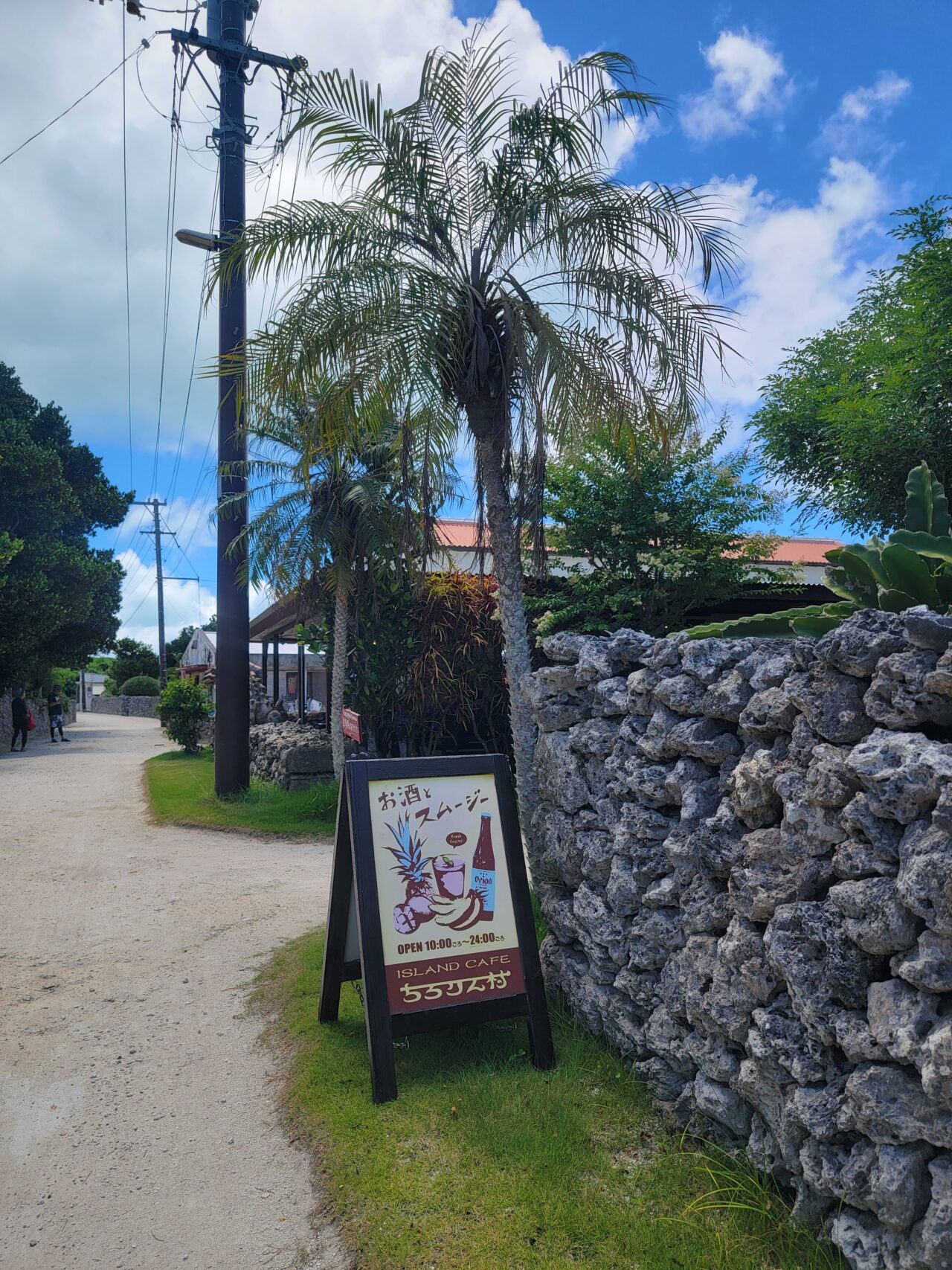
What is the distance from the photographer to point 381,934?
12.6ft

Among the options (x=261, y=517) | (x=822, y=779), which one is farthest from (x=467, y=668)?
(x=822, y=779)

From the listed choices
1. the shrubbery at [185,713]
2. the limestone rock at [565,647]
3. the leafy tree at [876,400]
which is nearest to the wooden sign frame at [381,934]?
the limestone rock at [565,647]

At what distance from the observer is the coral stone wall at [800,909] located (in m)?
2.24

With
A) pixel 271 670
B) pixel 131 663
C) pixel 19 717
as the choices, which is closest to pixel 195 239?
pixel 19 717

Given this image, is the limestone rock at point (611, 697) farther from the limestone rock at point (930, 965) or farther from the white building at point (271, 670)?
the white building at point (271, 670)

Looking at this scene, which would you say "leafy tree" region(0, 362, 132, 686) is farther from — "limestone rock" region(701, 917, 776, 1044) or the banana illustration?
"limestone rock" region(701, 917, 776, 1044)

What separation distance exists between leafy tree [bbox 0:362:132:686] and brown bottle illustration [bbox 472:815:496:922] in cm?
1871

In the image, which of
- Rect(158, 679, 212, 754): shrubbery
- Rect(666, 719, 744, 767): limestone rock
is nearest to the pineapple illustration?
Rect(666, 719, 744, 767): limestone rock

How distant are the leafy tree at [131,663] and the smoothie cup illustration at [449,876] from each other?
53.0 m

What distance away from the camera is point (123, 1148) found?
350cm

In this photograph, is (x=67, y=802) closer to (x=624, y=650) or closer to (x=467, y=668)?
(x=467, y=668)

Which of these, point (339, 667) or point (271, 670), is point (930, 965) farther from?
point (271, 670)

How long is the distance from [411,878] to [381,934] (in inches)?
11.8

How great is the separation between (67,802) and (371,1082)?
10.8 m
